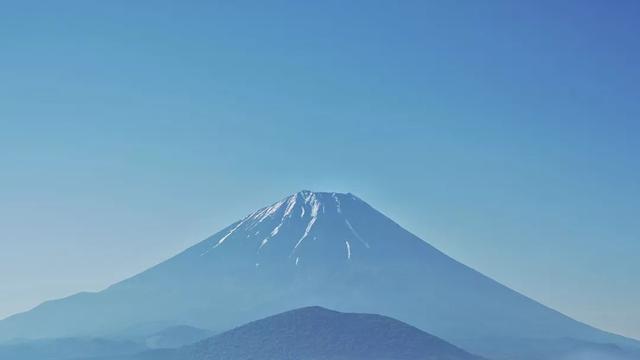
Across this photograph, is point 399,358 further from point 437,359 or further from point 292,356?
point 292,356

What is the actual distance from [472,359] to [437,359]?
651cm

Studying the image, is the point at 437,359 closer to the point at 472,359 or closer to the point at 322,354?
the point at 472,359

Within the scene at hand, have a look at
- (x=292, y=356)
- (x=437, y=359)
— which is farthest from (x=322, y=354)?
(x=437, y=359)

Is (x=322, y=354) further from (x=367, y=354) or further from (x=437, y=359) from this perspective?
(x=437, y=359)

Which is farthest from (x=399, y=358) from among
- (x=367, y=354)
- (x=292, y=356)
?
(x=292, y=356)

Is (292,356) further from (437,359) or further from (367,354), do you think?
(437,359)

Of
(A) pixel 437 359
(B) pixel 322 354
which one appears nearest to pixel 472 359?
(A) pixel 437 359

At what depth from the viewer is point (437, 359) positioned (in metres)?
198

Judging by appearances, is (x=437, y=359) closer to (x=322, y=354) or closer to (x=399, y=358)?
(x=399, y=358)

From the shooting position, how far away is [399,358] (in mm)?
198375

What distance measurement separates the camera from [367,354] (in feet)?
653

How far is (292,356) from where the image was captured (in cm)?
19962

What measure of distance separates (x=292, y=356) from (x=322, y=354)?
523 cm

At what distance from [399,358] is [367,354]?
219 inches
